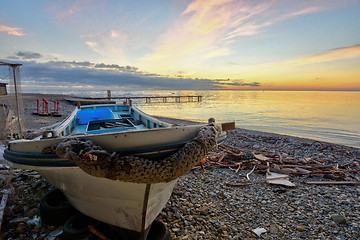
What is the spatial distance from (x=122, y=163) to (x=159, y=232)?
1.88 meters

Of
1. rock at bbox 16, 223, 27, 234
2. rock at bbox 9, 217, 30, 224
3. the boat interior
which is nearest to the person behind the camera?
rock at bbox 16, 223, 27, 234

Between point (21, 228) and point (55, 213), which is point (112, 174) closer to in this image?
point (55, 213)

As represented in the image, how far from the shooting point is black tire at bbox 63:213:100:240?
3.05 m

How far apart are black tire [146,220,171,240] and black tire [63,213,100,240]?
1.04m

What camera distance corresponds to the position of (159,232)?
3383 millimetres

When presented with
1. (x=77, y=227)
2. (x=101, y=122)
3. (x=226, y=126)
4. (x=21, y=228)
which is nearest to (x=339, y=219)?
(x=226, y=126)

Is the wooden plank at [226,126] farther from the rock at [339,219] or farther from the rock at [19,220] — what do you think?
the rock at [19,220]

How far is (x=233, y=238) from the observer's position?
11.4 feet

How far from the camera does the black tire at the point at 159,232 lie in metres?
3.26

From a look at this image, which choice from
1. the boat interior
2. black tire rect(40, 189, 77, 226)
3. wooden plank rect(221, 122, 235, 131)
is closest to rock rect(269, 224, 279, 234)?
wooden plank rect(221, 122, 235, 131)

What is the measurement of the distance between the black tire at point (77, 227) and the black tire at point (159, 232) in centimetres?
104

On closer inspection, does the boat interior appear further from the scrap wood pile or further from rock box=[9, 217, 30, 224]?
the scrap wood pile

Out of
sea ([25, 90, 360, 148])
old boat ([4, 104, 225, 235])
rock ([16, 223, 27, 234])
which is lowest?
sea ([25, 90, 360, 148])

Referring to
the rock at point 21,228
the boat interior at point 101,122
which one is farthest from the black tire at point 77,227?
the boat interior at point 101,122
